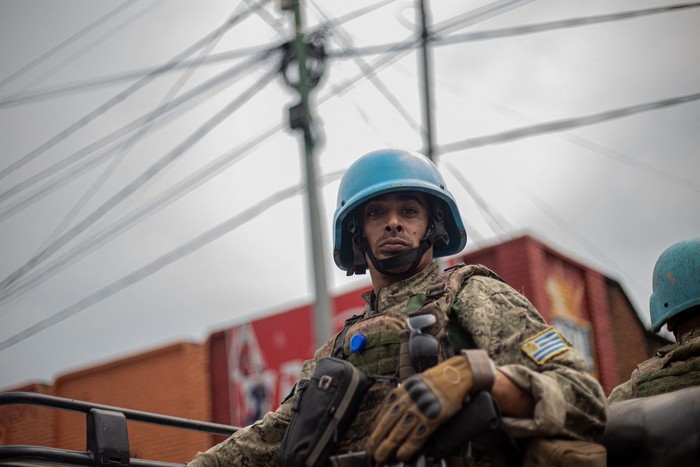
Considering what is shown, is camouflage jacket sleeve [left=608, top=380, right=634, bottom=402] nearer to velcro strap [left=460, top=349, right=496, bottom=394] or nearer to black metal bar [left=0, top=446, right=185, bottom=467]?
velcro strap [left=460, top=349, right=496, bottom=394]

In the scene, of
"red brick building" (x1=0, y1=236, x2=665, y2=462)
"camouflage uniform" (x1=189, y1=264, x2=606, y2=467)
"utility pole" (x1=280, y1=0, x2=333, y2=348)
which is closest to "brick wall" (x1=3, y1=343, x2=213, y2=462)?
"red brick building" (x1=0, y1=236, x2=665, y2=462)

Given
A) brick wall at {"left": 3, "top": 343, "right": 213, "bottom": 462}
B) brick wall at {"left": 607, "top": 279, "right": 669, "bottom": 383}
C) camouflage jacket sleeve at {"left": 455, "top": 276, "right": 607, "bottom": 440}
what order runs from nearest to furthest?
camouflage jacket sleeve at {"left": 455, "top": 276, "right": 607, "bottom": 440}
brick wall at {"left": 607, "top": 279, "right": 669, "bottom": 383}
brick wall at {"left": 3, "top": 343, "right": 213, "bottom": 462}

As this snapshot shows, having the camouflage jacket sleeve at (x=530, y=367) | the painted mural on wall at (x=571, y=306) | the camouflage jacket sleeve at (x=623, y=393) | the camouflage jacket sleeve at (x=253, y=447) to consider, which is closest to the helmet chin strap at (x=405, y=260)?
the camouflage jacket sleeve at (x=530, y=367)

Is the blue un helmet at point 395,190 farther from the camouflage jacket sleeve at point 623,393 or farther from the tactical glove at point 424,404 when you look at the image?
the camouflage jacket sleeve at point 623,393

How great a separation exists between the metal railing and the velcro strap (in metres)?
1.48

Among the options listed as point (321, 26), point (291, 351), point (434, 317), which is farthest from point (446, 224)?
point (291, 351)

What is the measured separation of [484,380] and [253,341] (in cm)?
1344

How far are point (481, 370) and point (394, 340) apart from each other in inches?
20.8

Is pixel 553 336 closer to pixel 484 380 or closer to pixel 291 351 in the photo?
pixel 484 380

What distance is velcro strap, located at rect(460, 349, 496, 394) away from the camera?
2.61m

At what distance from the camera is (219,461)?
346cm

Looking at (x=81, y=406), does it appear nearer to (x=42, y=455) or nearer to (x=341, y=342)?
(x=42, y=455)

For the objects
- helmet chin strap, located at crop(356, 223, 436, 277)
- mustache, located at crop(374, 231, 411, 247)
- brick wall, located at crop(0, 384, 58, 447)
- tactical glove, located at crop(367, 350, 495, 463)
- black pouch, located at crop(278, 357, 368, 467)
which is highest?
brick wall, located at crop(0, 384, 58, 447)

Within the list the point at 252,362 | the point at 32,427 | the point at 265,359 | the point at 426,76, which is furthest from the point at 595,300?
the point at 32,427
